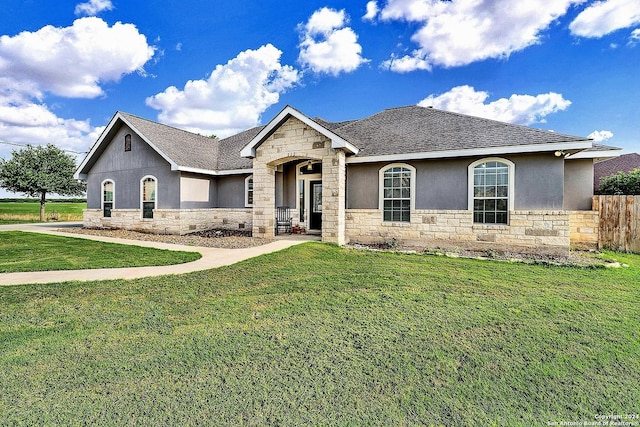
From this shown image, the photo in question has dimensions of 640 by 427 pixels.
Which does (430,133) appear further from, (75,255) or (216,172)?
(75,255)

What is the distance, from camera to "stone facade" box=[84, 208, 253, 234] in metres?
13.7

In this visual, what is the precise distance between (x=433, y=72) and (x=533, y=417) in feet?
57.7

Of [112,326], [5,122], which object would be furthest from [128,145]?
[5,122]

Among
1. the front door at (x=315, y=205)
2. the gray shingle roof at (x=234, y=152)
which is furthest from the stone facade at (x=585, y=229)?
the gray shingle roof at (x=234, y=152)

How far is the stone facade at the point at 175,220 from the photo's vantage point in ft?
44.8

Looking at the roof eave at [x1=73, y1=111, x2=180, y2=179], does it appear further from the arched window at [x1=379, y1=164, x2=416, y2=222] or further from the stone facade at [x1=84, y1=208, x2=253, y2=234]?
the arched window at [x1=379, y1=164, x2=416, y2=222]

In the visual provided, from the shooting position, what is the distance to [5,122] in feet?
99.4

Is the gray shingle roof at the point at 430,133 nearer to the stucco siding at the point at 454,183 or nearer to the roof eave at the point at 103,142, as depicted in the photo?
the stucco siding at the point at 454,183

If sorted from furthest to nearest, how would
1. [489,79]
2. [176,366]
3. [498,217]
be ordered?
1. [489,79]
2. [498,217]
3. [176,366]

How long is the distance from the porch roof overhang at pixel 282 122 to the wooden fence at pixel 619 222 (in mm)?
8823

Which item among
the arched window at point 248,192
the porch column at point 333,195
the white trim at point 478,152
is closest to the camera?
the white trim at point 478,152

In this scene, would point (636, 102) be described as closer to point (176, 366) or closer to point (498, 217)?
point (498, 217)

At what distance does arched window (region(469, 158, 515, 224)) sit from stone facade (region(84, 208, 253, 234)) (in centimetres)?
994

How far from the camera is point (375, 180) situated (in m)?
10.7
